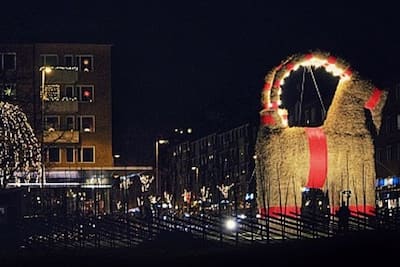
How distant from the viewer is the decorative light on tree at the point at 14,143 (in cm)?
5322

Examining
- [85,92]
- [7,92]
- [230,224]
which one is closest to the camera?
[230,224]

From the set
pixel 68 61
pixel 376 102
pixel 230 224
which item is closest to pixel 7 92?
pixel 230 224

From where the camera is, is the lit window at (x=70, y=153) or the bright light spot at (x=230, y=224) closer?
the bright light spot at (x=230, y=224)

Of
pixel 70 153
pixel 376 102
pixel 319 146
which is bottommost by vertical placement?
pixel 319 146

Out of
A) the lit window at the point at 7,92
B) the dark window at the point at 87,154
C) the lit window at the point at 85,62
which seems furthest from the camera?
the lit window at the point at 85,62

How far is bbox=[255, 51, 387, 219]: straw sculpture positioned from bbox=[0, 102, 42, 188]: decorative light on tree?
14834mm

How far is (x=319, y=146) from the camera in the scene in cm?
4331

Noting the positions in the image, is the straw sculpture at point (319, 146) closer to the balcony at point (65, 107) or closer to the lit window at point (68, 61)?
the balcony at point (65, 107)

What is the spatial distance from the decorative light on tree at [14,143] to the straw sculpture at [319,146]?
14834 mm

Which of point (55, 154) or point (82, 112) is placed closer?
point (55, 154)

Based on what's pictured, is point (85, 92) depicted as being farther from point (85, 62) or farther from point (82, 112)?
point (85, 62)

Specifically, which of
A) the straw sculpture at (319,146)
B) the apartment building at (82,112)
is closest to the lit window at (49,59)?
the apartment building at (82,112)

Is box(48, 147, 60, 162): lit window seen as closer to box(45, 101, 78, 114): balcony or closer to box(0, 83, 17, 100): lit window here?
box(45, 101, 78, 114): balcony

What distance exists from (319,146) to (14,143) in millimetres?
17460
